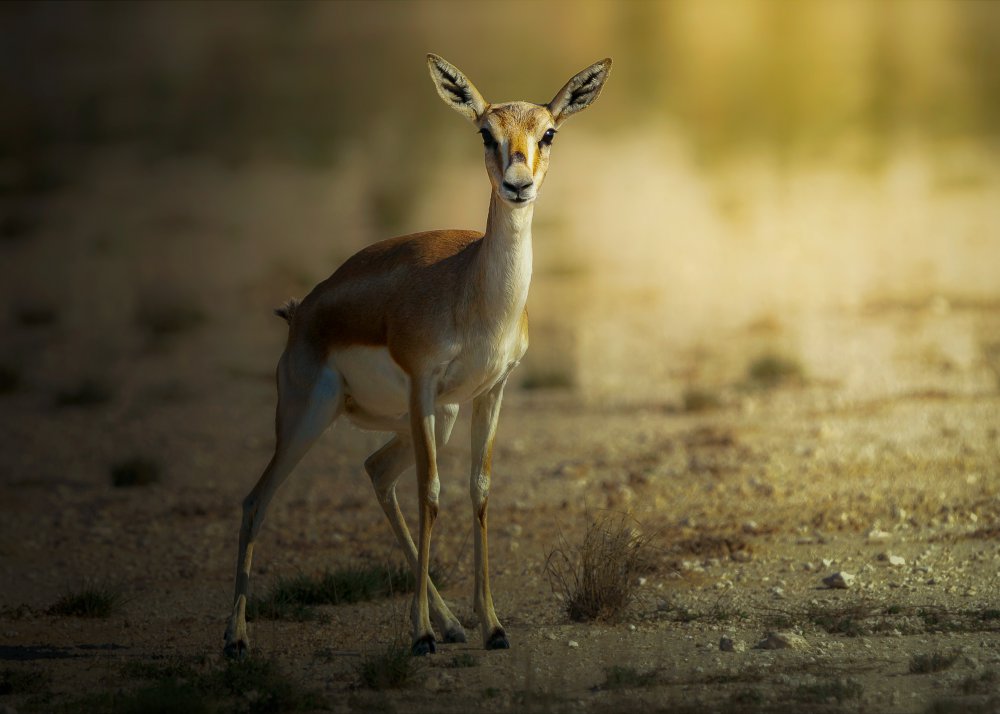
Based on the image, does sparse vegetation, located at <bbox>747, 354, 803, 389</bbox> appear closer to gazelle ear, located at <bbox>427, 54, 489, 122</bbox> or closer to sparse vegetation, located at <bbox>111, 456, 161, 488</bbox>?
sparse vegetation, located at <bbox>111, 456, 161, 488</bbox>

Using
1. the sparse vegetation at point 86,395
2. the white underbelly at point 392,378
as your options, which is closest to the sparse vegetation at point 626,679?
the white underbelly at point 392,378

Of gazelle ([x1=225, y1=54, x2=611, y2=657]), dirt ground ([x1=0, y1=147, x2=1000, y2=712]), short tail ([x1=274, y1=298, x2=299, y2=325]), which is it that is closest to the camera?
dirt ground ([x1=0, y1=147, x2=1000, y2=712])

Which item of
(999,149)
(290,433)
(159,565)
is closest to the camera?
(290,433)

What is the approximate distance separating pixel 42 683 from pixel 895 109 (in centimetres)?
3195

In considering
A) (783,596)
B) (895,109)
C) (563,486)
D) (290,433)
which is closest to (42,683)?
(290,433)

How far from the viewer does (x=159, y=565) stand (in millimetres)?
10523

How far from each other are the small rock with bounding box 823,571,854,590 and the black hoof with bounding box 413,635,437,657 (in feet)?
8.89

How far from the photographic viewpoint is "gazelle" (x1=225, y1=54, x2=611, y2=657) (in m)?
7.67

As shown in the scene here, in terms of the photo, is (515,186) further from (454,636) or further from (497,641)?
(454,636)

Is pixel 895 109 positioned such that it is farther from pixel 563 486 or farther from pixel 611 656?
pixel 611 656

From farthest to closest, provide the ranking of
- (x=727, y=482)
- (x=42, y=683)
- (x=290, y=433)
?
(x=727, y=482), (x=290, y=433), (x=42, y=683)

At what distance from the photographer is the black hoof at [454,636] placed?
810cm

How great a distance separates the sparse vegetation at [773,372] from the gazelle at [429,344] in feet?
30.4

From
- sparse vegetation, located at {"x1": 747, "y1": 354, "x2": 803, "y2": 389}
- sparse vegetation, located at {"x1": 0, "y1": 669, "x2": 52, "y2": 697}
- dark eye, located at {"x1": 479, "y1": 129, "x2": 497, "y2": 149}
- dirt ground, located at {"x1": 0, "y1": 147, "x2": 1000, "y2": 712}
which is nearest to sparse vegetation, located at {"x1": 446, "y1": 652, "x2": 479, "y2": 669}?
dirt ground, located at {"x1": 0, "y1": 147, "x2": 1000, "y2": 712}
